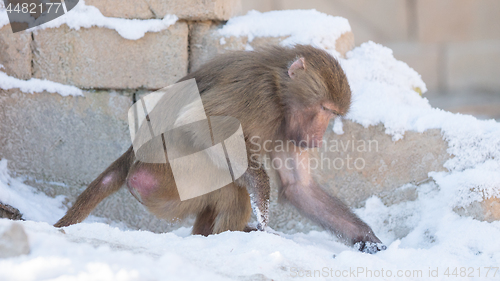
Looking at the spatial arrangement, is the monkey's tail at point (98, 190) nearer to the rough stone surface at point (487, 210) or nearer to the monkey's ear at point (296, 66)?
the monkey's ear at point (296, 66)

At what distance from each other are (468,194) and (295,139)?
1.00m

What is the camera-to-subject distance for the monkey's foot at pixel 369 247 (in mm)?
2525

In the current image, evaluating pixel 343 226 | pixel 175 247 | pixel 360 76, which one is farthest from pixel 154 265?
pixel 360 76

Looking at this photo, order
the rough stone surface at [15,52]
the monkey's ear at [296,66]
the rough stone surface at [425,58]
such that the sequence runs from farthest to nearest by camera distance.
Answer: the rough stone surface at [425,58] → the rough stone surface at [15,52] → the monkey's ear at [296,66]

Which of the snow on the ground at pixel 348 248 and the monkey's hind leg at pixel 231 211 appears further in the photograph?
the monkey's hind leg at pixel 231 211

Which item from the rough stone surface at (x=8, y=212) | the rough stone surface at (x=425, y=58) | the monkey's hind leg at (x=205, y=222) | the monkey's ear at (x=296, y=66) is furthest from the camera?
the rough stone surface at (x=425, y=58)

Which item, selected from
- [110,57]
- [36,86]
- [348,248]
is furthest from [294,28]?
[36,86]

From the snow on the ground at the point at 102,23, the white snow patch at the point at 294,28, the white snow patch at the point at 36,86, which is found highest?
the snow on the ground at the point at 102,23

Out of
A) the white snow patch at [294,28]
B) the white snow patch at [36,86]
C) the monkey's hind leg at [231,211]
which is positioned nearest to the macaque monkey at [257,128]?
the monkey's hind leg at [231,211]

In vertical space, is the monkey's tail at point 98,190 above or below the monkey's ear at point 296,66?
below

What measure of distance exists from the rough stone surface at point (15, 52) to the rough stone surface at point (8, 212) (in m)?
0.94

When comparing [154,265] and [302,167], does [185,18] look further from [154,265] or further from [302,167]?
[154,265]

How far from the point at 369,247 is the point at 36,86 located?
2451 millimetres

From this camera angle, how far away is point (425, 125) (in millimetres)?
2998
